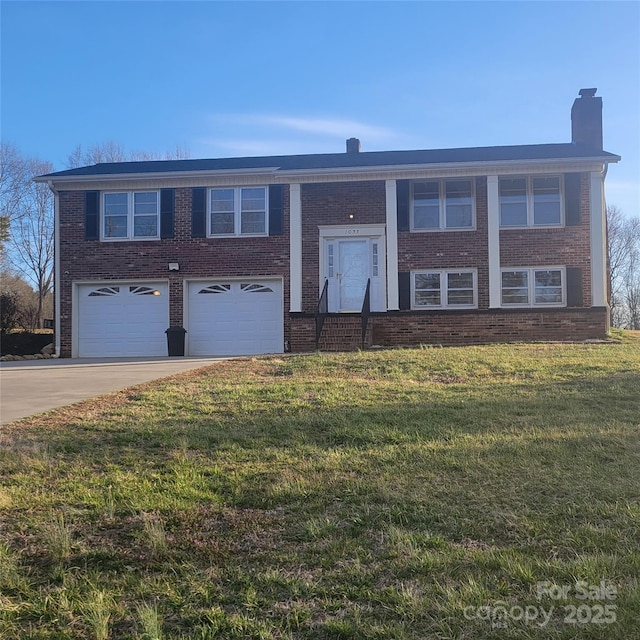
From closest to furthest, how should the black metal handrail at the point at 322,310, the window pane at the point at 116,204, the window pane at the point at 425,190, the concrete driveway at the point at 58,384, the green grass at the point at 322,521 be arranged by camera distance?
the green grass at the point at 322,521, the concrete driveway at the point at 58,384, the black metal handrail at the point at 322,310, the window pane at the point at 425,190, the window pane at the point at 116,204

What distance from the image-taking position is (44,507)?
3.28 metres

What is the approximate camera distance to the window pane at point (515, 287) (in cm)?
1499

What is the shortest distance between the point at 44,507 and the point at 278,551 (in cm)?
157

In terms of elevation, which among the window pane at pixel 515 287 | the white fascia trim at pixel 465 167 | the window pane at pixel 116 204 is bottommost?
the window pane at pixel 515 287

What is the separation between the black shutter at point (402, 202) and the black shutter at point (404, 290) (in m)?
1.34

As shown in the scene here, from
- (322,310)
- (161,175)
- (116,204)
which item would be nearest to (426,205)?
(322,310)

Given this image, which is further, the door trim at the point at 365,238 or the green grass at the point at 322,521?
the door trim at the point at 365,238

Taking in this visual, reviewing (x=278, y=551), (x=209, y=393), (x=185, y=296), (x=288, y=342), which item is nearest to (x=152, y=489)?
(x=278, y=551)

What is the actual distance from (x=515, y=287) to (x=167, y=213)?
1038 centimetres

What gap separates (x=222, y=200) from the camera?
15930mm

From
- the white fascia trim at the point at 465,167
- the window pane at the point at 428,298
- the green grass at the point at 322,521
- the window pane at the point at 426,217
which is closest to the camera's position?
the green grass at the point at 322,521

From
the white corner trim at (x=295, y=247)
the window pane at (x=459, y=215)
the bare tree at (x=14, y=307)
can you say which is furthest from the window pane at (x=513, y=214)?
the bare tree at (x=14, y=307)

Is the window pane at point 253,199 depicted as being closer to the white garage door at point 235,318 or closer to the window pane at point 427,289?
the white garage door at point 235,318

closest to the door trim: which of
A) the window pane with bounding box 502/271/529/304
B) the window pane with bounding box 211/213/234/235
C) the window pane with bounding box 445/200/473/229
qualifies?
the window pane with bounding box 445/200/473/229
